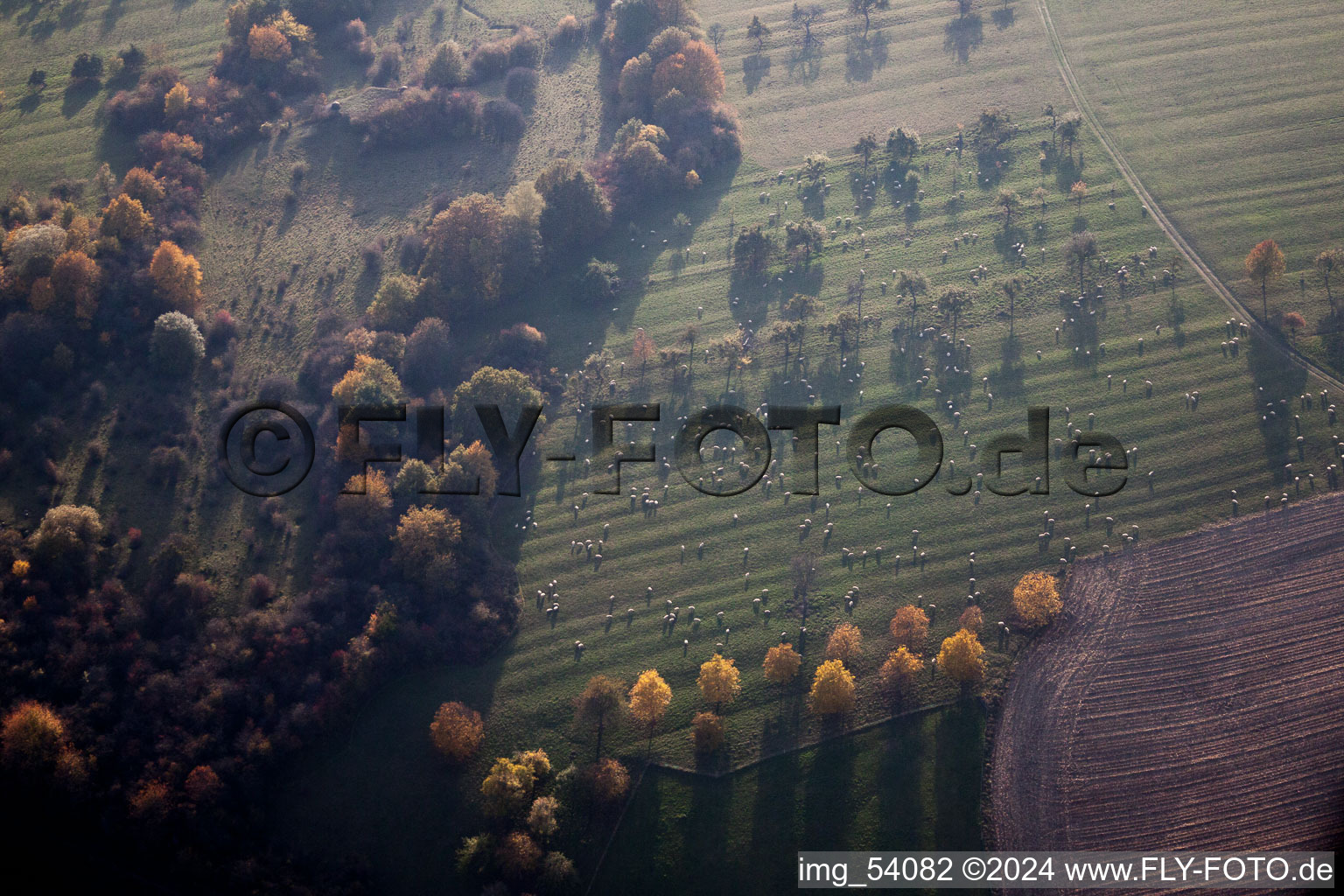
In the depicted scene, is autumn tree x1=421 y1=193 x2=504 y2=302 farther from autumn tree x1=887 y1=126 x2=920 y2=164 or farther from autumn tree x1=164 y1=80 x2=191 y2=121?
autumn tree x1=887 y1=126 x2=920 y2=164

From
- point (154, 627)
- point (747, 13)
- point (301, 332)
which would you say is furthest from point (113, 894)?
point (747, 13)

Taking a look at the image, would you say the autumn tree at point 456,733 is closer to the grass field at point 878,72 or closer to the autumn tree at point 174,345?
the autumn tree at point 174,345

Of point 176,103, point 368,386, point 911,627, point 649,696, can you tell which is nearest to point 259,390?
point 368,386

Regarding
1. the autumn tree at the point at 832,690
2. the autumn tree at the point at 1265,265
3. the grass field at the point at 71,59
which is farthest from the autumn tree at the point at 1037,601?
the grass field at the point at 71,59

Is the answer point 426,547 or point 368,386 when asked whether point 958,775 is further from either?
point 368,386

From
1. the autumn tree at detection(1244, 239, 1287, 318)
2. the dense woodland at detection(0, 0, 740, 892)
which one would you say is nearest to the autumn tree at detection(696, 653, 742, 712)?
the dense woodland at detection(0, 0, 740, 892)

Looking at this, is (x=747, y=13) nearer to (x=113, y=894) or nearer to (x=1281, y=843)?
(x=1281, y=843)

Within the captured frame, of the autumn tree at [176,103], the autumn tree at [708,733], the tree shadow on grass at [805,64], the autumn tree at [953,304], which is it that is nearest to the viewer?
the autumn tree at [708,733]
